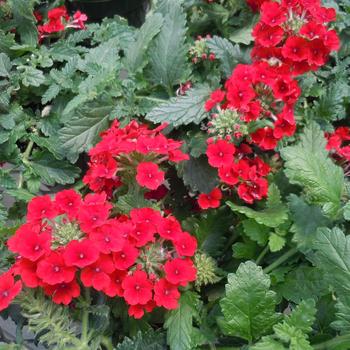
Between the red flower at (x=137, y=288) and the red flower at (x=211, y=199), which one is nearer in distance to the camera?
the red flower at (x=137, y=288)

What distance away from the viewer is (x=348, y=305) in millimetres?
1082

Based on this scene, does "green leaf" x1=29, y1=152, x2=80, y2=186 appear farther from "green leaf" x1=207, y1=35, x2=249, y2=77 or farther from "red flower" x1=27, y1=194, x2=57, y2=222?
"green leaf" x1=207, y1=35, x2=249, y2=77

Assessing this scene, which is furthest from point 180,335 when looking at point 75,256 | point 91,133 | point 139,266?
point 91,133

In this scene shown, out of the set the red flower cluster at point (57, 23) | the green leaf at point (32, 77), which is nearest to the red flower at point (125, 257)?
the green leaf at point (32, 77)

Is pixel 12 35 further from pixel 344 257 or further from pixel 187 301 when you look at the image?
pixel 344 257

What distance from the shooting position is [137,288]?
3.82 ft

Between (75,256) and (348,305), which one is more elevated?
(75,256)

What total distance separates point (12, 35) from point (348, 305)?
1.33m

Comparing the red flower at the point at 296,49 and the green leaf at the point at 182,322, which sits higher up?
the red flower at the point at 296,49

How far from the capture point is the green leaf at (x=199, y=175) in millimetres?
1429

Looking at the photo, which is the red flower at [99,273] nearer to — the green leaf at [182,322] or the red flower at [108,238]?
the red flower at [108,238]

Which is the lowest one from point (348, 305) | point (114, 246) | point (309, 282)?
point (309, 282)

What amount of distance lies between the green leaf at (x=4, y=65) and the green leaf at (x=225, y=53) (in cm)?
63

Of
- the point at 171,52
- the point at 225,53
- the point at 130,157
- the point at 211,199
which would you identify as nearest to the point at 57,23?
the point at 171,52
